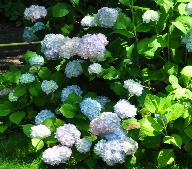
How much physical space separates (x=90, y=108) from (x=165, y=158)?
676 millimetres

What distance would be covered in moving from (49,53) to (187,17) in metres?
1.21

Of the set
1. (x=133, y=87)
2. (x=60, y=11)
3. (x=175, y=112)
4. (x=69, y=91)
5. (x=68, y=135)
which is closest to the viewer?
(x=175, y=112)

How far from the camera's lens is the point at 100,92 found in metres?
4.64

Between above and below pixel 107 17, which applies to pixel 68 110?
below

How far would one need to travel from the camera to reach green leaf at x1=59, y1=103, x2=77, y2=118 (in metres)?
4.13

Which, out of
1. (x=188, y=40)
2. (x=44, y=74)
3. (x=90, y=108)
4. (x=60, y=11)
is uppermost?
(x=188, y=40)

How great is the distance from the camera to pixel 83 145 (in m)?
3.97

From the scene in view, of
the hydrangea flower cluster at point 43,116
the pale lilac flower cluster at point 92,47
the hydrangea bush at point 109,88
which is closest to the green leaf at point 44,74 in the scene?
the hydrangea bush at point 109,88

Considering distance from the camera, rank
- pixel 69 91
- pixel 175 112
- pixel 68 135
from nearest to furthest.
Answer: pixel 175 112 → pixel 68 135 → pixel 69 91

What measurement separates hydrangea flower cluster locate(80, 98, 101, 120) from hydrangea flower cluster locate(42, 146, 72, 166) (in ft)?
1.03

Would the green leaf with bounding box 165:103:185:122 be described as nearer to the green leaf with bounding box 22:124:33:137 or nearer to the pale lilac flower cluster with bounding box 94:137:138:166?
the pale lilac flower cluster with bounding box 94:137:138:166

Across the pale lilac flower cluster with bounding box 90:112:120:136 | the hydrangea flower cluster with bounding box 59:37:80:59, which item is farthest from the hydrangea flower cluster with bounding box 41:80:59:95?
the pale lilac flower cluster with bounding box 90:112:120:136

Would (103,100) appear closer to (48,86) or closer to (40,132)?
(48,86)

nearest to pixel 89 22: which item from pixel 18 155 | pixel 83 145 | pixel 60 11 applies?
pixel 60 11
